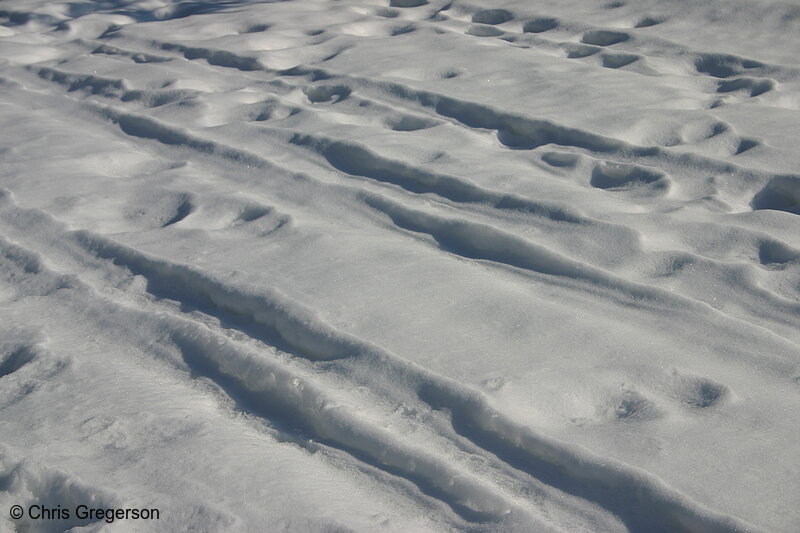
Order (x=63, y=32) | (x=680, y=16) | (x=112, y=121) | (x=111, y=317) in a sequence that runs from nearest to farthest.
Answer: (x=111, y=317), (x=112, y=121), (x=680, y=16), (x=63, y=32)

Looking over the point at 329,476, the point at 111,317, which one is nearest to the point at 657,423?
the point at 329,476

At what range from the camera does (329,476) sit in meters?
1.26

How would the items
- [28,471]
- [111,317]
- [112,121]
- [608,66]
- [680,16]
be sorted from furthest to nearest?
[680,16] < [608,66] < [112,121] < [111,317] < [28,471]

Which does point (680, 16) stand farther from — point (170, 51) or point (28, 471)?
point (28, 471)

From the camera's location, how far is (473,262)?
6.06 ft

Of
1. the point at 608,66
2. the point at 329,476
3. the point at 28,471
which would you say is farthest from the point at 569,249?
the point at 608,66

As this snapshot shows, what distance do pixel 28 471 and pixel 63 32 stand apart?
3.45 m

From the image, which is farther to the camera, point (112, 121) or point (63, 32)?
point (63, 32)

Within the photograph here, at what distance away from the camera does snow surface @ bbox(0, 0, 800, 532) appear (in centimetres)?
123

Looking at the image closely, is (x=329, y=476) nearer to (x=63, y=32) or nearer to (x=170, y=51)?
(x=170, y=51)

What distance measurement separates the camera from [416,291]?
1.71 metres

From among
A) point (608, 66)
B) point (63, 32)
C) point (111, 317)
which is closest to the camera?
point (111, 317)

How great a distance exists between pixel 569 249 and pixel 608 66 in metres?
1.58

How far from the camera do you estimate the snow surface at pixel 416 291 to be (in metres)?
1.23
